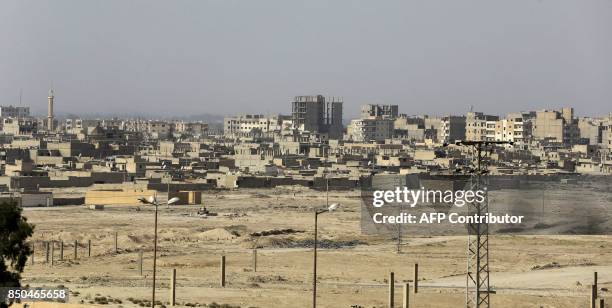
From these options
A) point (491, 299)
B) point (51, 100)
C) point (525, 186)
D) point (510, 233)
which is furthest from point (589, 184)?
point (51, 100)

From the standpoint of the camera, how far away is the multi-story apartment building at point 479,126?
461ft

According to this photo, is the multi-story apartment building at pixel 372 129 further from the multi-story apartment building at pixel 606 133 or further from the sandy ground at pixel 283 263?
the sandy ground at pixel 283 263

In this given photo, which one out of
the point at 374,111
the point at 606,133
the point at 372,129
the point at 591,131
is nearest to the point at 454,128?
the point at 372,129

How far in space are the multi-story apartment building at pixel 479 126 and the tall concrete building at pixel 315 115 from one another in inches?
1011

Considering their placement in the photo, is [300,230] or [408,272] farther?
[300,230]

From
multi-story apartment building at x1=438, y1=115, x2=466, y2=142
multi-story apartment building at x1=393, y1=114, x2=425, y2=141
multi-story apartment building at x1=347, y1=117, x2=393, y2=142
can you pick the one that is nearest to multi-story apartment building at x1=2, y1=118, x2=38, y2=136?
multi-story apartment building at x1=347, y1=117, x2=393, y2=142

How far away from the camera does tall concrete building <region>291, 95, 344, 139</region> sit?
174250mm

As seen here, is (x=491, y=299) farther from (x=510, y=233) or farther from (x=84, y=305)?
(x=510, y=233)

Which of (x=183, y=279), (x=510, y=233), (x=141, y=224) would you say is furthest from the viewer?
(x=141, y=224)

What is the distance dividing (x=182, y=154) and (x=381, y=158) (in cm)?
1980

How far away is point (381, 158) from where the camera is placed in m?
A: 106

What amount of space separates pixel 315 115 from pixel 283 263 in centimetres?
13896

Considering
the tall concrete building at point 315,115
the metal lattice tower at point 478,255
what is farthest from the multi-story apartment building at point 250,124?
the metal lattice tower at point 478,255

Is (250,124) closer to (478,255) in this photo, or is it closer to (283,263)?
(283,263)
